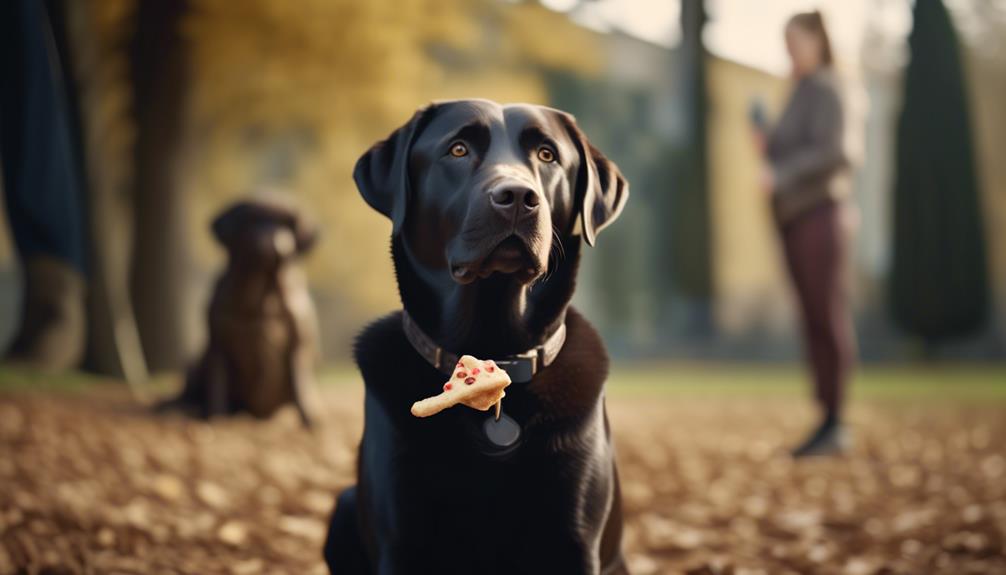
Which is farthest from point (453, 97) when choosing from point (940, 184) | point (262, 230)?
point (940, 184)

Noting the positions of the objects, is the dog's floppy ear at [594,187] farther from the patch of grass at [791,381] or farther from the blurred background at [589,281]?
the patch of grass at [791,381]

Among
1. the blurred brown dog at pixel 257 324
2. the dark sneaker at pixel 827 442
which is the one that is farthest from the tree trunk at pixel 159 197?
the dark sneaker at pixel 827 442

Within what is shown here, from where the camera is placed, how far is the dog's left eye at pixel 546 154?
2115 mm

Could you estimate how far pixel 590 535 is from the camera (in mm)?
1988

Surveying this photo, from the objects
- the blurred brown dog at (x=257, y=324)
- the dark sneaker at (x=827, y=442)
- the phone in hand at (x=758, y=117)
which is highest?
the phone in hand at (x=758, y=117)

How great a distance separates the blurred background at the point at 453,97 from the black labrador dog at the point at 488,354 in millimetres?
3845

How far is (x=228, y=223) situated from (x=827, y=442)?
13.5 ft

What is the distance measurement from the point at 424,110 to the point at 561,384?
30.1 inches

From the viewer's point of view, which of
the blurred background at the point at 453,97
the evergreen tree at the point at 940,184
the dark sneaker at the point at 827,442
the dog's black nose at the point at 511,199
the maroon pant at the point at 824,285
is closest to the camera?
the dog's black nose at the point at 511,199

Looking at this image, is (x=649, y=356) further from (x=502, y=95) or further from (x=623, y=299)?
(x=502, y=95)

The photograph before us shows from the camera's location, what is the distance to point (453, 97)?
6422mm

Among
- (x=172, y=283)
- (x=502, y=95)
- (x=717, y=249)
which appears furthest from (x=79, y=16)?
(x=717, y=249)

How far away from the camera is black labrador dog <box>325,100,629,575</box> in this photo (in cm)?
194

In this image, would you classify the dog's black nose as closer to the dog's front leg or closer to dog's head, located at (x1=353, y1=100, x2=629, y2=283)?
dog's head, located at (x1=353, y1=100, x2=629, y2=283)
